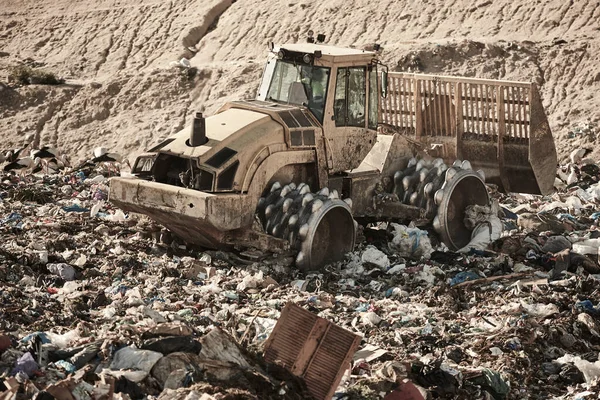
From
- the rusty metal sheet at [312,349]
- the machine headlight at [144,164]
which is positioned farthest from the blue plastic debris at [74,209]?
the rusty metal sheet at [312,349]

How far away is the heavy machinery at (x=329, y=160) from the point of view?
32.6 feet

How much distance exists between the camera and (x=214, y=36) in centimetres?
2217

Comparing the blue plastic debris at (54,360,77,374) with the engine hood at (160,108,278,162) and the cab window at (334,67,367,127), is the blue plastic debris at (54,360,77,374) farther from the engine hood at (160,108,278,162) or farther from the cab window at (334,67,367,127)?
the cab window at (334,67,367,127)

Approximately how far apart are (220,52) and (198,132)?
458 inches

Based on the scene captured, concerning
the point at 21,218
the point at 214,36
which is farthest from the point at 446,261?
the point at 214,36

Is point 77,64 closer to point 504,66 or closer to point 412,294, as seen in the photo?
point 504,66

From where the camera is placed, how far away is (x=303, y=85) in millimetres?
10875

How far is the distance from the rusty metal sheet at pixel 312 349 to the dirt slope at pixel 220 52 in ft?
33.0

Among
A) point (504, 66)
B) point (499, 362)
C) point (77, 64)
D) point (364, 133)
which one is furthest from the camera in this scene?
point (77, 64)

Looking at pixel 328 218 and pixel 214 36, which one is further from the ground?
pixel 214 36

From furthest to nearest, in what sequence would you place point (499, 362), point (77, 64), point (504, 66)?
point (77, 64) < point (504, 66) < point (499, 362)

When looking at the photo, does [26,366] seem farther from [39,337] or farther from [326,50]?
[326,50]

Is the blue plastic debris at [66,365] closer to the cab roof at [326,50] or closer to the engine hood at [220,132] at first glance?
the engine hood at [220,132]

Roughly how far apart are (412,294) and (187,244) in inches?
94.0
